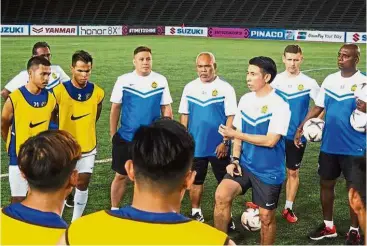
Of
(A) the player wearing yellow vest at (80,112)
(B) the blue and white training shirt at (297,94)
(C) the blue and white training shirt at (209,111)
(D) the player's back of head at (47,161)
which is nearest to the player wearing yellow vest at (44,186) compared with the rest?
(D) the player's back of head at (47,161)

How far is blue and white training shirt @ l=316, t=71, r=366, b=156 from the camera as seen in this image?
6031 millimetres

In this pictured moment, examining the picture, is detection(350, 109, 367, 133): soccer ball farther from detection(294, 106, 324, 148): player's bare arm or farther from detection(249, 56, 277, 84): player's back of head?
detection(249, 56, 277, 84): player's back of head

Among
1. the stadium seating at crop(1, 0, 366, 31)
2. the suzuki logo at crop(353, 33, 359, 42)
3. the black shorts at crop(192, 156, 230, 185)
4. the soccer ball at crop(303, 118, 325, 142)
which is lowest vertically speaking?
the black shorts at crop(192, 156, 230, 185)

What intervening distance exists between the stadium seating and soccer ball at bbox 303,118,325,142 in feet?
114

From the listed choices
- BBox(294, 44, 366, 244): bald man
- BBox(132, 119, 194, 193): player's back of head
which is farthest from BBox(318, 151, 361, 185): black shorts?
BBox(132, 119, 194, 193): player's back of head

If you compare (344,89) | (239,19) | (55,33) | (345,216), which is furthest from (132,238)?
(239,19)

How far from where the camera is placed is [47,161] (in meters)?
2.67

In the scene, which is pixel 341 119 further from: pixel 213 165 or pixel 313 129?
pixel 213 165

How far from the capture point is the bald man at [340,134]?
6.03 m

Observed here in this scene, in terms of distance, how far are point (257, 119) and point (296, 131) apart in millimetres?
1379

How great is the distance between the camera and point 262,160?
542 cm

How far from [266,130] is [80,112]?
2.04 metres

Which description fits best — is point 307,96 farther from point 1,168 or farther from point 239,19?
point 239,19

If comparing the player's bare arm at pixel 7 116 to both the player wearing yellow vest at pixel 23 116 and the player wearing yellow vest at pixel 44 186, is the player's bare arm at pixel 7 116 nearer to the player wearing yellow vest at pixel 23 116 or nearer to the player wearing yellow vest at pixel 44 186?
the player wearing yellow vest at pixel 23 116
